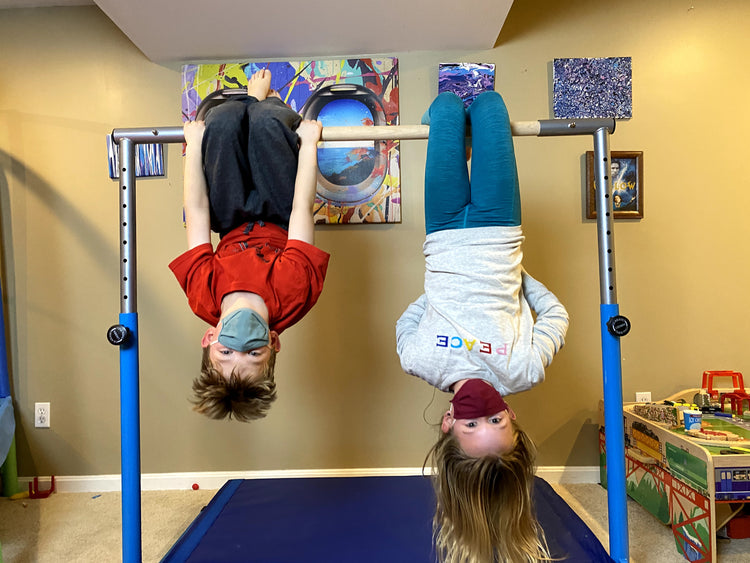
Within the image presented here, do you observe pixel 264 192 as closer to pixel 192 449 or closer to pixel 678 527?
pixel 192 449

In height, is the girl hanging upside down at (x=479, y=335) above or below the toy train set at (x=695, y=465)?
above

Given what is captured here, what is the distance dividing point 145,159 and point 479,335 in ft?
6.55

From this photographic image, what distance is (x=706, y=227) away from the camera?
8.15ft

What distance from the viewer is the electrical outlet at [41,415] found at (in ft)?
8.25

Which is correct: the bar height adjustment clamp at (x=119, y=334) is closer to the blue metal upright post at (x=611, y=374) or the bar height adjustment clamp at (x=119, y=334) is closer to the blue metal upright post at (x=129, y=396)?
the blue metal upright post at (x=129, y=396)

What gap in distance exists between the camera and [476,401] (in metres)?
1.28

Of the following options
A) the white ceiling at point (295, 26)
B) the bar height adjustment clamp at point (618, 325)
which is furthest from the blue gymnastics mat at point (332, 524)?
the white ceiling at point (295, 26)

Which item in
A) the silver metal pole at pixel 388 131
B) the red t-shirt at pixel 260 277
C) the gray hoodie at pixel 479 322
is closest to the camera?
the gray hoodie at pixel 479 322

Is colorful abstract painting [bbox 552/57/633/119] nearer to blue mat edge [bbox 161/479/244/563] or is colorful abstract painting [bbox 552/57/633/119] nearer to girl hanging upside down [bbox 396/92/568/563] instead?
girl hanging upside down [bbox 396/92/568/563]

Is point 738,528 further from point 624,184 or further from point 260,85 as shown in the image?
point 260,85

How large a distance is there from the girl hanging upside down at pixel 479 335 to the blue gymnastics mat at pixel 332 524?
0.42 ft

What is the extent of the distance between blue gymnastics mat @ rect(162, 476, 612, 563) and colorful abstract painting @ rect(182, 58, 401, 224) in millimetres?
1254

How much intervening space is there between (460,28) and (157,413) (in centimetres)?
242

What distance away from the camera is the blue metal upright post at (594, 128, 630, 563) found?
5.04 ft
